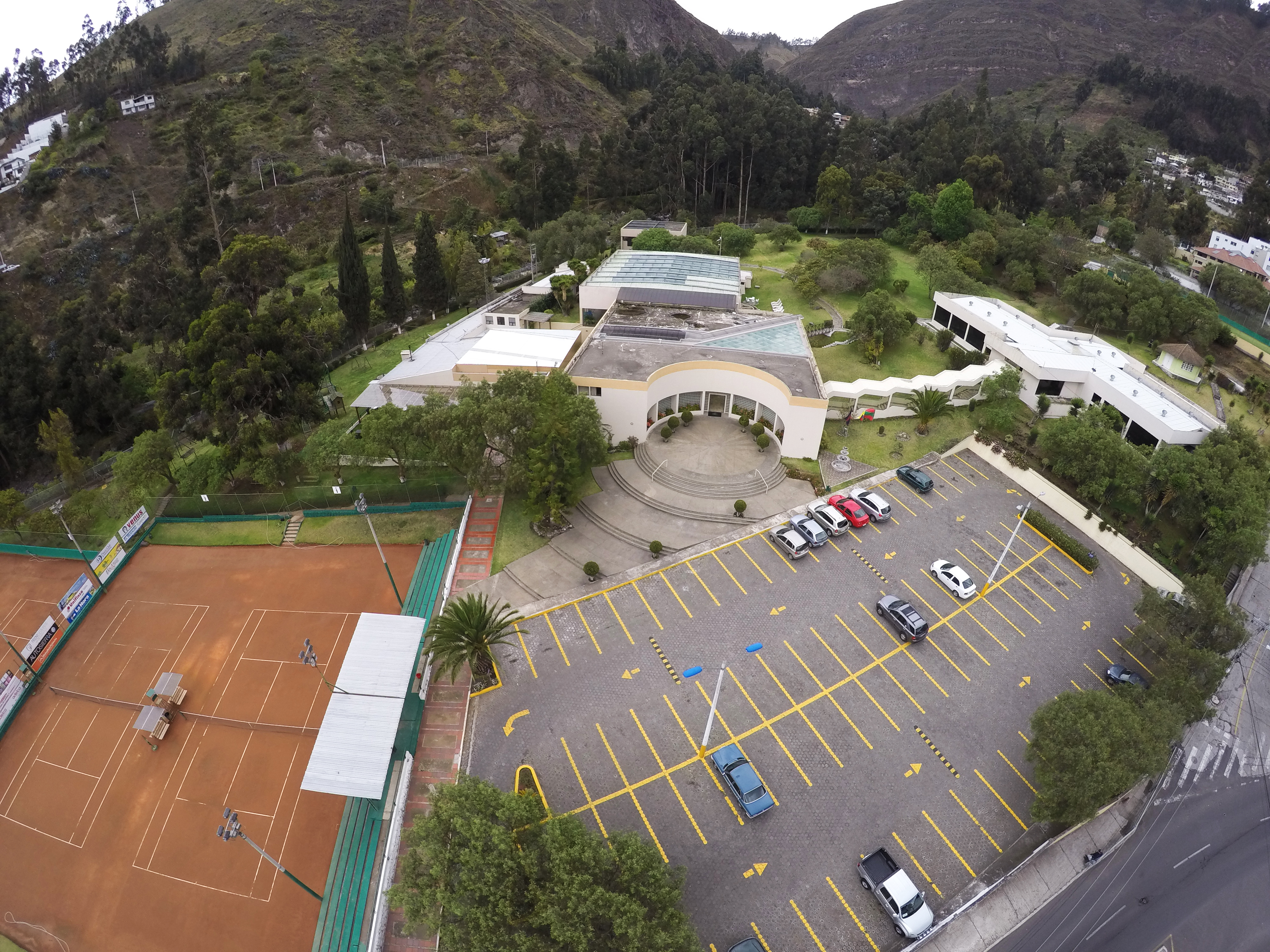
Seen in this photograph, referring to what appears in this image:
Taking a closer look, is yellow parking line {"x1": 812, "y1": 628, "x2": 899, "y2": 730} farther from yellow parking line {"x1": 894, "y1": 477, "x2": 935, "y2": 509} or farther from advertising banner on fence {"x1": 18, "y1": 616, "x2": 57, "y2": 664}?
advertising banner on fence {"x1": 18, "y1": 616, "x2": 57, "y2": 664}

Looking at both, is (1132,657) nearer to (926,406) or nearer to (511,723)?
(926,406)

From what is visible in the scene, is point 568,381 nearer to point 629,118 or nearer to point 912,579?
point 912,579

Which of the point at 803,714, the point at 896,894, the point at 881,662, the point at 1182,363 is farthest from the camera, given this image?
the point at 1182,363

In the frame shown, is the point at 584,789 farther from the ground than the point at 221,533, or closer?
farther from the ground

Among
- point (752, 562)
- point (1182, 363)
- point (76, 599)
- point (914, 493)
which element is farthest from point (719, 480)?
point (1182, 363)

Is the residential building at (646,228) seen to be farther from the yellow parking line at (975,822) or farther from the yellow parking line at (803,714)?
the yellow parking line at (975,822)

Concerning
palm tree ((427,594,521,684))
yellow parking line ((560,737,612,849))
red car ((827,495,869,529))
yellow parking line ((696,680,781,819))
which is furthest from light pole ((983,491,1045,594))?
palm tree ((427,594,521,684))

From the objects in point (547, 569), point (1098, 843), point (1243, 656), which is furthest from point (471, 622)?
point (1243, 656)
